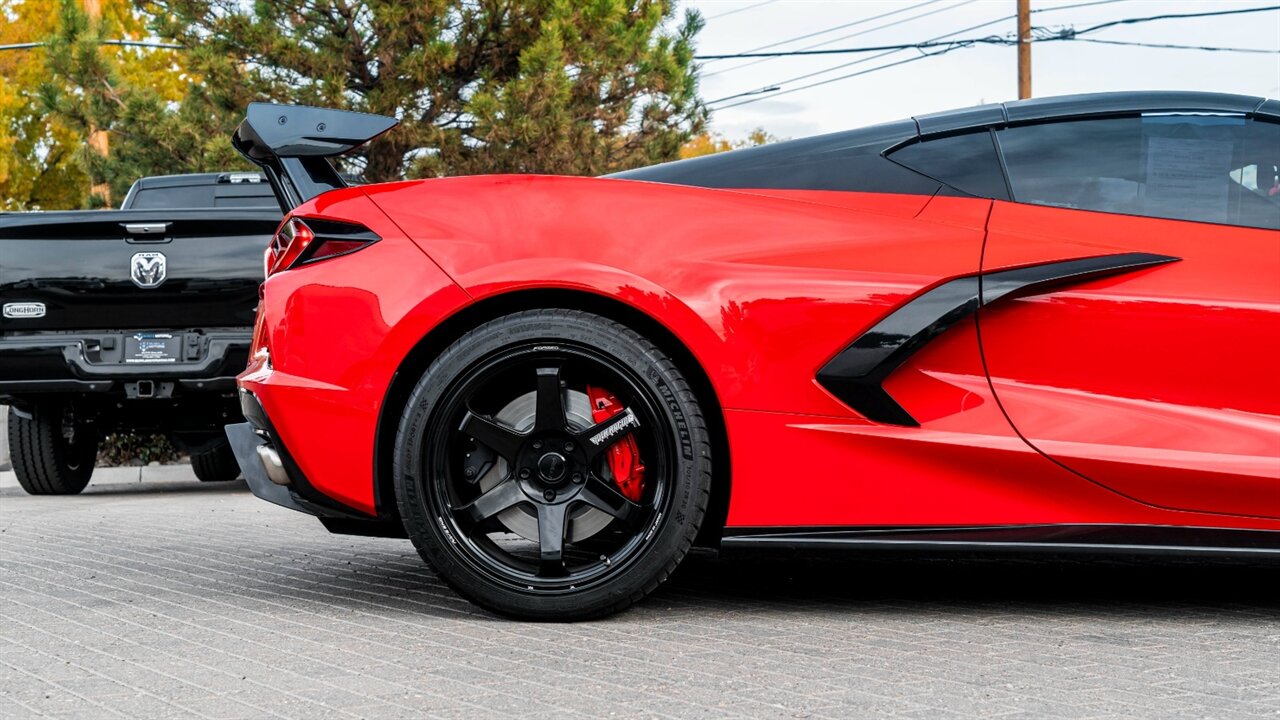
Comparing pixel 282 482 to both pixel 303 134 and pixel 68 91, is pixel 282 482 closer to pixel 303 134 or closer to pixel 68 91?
pixel 303 134

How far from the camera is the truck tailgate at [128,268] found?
24.0 ft

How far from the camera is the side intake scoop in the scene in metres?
3.59

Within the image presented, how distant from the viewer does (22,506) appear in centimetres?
786

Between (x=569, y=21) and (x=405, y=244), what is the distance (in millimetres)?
11325

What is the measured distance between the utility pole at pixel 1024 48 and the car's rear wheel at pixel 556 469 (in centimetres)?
2184

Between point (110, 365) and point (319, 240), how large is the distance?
4.05 meters

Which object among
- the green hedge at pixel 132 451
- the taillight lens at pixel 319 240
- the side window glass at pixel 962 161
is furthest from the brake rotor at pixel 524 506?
the green hedge at pixel 132 451

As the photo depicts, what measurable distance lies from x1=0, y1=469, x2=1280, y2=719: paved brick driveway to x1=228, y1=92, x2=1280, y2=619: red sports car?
0.25 meters

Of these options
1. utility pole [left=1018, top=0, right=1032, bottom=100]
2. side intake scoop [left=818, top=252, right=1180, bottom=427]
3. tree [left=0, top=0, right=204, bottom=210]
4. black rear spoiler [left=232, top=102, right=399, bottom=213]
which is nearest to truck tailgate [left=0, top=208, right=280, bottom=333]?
black rear spoiler [left=232, top=102, right=399, bottom=213]

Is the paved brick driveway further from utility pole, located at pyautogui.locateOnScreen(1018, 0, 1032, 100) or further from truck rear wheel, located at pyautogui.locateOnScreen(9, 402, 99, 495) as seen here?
utility pole, located at pyautogui.locateOnScreen(1018, 0, 1032, 100)

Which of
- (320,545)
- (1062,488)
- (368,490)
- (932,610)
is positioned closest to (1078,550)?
(1062,488)

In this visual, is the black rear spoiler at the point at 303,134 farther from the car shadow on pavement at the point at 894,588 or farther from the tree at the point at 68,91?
the tree at the point at 68,91

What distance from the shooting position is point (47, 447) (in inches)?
336

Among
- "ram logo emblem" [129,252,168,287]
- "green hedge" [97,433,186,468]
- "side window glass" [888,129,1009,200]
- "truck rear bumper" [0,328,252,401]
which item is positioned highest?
"side window glass" [888,129,1009,200]
